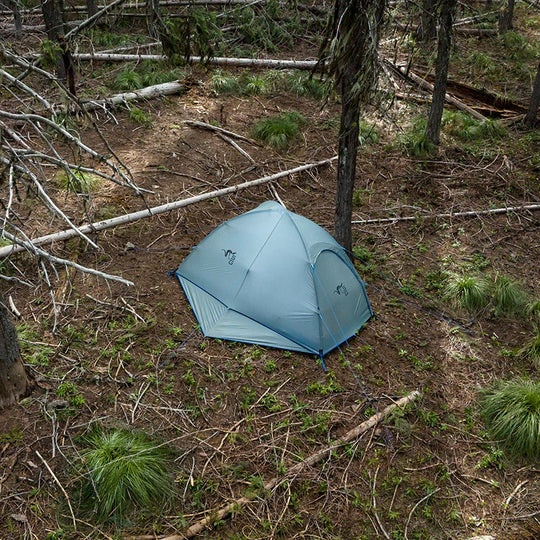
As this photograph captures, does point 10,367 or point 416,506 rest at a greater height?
point 10,367

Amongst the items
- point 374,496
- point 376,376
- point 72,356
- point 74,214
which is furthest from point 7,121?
point 374,496

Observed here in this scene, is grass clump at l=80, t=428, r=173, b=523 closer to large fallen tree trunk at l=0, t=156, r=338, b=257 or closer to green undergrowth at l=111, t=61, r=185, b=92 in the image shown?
large fallen tree trunk at l=0, t=156, r=338, b=257

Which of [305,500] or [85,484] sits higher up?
[85,484]

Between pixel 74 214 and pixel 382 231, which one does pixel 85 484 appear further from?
pixel 382 231

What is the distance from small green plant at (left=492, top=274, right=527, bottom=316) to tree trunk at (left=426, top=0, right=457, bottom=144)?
13.4ft

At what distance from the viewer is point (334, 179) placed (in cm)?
977

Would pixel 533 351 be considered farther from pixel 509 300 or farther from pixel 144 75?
pixel 144 75

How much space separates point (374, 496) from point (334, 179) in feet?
19.5

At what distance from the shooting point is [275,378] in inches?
241

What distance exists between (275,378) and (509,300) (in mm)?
3455

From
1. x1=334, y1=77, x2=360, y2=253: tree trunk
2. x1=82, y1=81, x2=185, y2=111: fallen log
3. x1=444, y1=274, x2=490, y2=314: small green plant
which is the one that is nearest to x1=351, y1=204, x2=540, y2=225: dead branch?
x1=334, y1=77, x2=360, y2=253: tree trunk

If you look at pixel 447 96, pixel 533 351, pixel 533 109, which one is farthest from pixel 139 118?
pixel 533 109

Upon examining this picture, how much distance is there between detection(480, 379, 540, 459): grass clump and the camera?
221 inches

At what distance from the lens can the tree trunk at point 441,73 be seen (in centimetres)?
916
